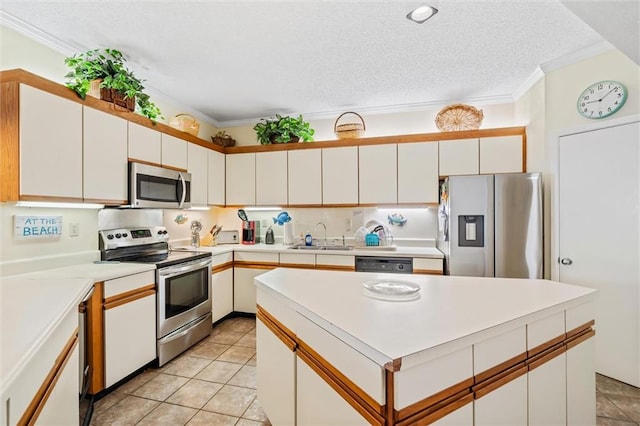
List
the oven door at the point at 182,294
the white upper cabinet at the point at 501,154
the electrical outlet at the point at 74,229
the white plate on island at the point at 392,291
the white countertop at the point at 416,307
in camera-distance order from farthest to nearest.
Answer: the white upper cabinet at the point at 501,154
the oven door at the point at 182,294
the electrical outlet at the point at 74,229
the white plate on island at the point at 392,291
the white countertop at the point at 416,307

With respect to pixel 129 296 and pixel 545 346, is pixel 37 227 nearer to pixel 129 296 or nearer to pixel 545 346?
pixel 129 296

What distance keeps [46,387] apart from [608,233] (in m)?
3.53

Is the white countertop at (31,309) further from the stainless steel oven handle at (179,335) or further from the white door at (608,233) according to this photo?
the white door at (608,233)

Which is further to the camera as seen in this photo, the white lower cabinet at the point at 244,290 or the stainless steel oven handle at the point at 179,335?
the white lower cabinet at the point at 244,290

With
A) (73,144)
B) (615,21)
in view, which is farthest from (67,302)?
(615,21)

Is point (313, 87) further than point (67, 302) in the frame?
Yes

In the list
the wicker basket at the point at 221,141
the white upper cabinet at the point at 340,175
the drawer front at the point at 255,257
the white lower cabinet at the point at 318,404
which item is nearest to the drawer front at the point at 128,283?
the drawer front at the point at 255,257

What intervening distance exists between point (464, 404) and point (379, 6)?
2.22 metres

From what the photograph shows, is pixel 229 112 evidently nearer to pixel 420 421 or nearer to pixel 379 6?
pixel 379 6

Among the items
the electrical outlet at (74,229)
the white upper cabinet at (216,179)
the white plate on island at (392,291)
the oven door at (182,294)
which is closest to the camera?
the white plate on island at (392,291)

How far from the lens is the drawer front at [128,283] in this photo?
2.02 meters

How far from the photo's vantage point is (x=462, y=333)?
3.10 feet

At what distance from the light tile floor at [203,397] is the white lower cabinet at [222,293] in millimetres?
653

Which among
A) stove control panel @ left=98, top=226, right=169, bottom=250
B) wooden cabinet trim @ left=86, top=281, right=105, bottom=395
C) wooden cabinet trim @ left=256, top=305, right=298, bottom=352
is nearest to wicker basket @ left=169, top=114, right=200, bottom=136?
stove control panel @ left=98, top=226, right=169, bottom=250
